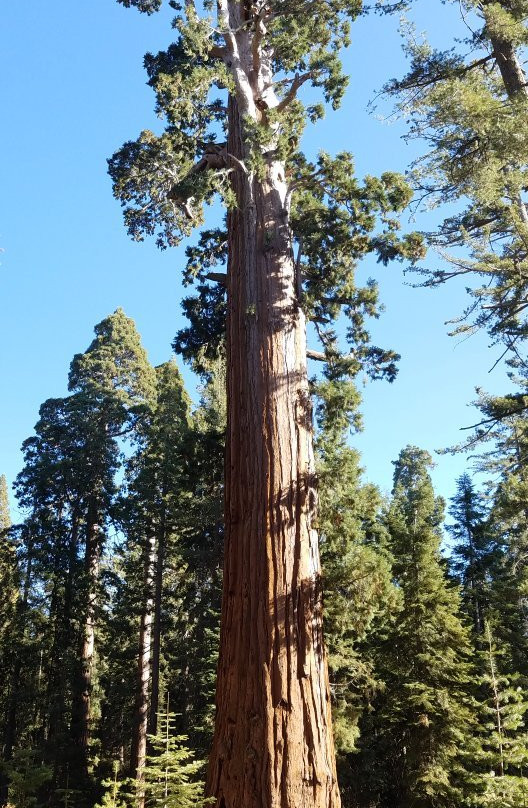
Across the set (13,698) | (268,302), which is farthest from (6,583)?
(268,302)

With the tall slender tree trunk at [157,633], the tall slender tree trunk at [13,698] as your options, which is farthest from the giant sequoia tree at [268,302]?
the tall slender tree trunk at [13,698]

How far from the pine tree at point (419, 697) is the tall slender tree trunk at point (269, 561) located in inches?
407

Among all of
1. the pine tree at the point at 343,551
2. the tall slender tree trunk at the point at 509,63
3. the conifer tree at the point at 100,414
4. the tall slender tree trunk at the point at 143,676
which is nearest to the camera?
the tall slender tree trunk at the point at 509,63

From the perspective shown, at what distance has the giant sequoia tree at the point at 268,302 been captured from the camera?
12.9 feet

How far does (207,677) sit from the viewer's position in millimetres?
13875

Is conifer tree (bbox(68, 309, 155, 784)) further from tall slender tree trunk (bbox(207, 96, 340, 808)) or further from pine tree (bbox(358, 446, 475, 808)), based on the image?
tall slender tree trunk (bbox(207, 96, 340, 808))

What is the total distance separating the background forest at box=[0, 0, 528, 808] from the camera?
286 inches

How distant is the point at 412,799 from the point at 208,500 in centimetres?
935

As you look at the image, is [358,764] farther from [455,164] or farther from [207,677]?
[455,164]

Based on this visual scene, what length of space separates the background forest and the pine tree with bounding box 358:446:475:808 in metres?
0.06

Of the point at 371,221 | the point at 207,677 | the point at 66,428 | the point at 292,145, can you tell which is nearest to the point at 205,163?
the point at 292,145

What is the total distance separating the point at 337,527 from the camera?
895 cm

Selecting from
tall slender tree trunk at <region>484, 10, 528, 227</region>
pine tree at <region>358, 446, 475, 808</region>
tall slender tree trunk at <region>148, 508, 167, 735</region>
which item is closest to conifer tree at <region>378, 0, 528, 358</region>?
tall slender tree trunk at <region>484, 10, 528, 227</region>

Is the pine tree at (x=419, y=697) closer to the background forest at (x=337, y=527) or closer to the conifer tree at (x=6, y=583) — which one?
the background forest at (x=337, y=527)
